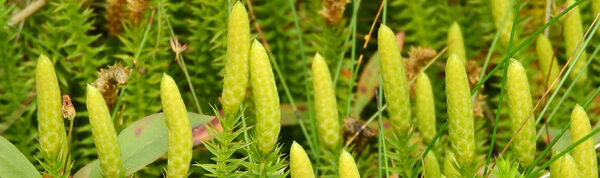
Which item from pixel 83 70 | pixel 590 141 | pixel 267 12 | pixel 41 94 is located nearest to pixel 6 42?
pixel 83 70

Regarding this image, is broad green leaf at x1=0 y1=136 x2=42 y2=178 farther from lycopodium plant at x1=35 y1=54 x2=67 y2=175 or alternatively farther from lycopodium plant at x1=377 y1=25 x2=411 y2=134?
lycopodium plant at x1=377 y1=25 x2=411 y2=134

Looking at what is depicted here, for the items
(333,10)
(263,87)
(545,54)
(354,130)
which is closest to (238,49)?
(263,87)

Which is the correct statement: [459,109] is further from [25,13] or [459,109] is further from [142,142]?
[25,13]

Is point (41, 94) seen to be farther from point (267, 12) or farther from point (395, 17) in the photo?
point (395, 17)

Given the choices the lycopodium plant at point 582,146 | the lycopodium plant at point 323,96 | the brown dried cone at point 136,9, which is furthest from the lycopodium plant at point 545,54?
the brown dried cone at point 136,9

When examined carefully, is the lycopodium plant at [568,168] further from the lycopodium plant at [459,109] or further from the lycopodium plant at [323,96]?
the lycopodium plant at [323,96]

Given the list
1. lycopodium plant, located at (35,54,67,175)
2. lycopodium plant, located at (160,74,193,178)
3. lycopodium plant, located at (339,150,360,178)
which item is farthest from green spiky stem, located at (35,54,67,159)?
lycopodium plant, located at (339,150,360,178)
